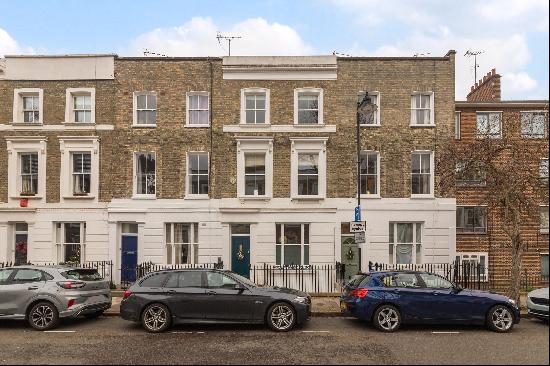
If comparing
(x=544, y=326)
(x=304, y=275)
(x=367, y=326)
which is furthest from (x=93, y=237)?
(x=544, y=326)

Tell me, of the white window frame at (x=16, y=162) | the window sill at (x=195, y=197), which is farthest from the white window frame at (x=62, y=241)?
the window sill at (x=195, y=197)

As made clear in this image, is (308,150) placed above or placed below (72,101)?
below

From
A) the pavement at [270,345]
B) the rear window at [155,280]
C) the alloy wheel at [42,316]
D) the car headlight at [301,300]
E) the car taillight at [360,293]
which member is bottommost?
the pavement at [270,345]

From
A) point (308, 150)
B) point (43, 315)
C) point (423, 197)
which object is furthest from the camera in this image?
point (308, 150)

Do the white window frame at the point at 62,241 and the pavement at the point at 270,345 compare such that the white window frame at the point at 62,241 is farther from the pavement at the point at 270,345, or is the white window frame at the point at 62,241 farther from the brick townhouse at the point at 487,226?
the brick townhouse at the point at 487,226

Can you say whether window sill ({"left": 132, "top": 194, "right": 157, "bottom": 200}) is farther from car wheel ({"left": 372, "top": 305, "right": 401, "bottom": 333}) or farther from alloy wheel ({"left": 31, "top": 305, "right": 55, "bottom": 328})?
car wheel ({"left": 372, "top": 305, "right": 401, "bottom": 333})

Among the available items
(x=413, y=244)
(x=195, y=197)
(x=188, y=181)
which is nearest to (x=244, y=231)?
(x=195, y=197)

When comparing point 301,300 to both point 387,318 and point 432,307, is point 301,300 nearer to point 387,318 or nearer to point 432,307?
point 387,318

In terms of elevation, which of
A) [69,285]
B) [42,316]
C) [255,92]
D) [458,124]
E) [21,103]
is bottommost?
[42,316]

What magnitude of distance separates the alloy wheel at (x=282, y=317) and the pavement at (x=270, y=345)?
228 mm

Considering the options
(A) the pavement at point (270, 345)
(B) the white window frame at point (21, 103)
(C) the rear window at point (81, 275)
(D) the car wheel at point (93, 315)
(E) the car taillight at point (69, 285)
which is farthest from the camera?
(B) the white window frame at point (21, 103)

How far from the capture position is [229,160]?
65.7 ft

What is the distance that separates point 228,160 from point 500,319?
11.7m

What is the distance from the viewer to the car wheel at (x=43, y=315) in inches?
473
